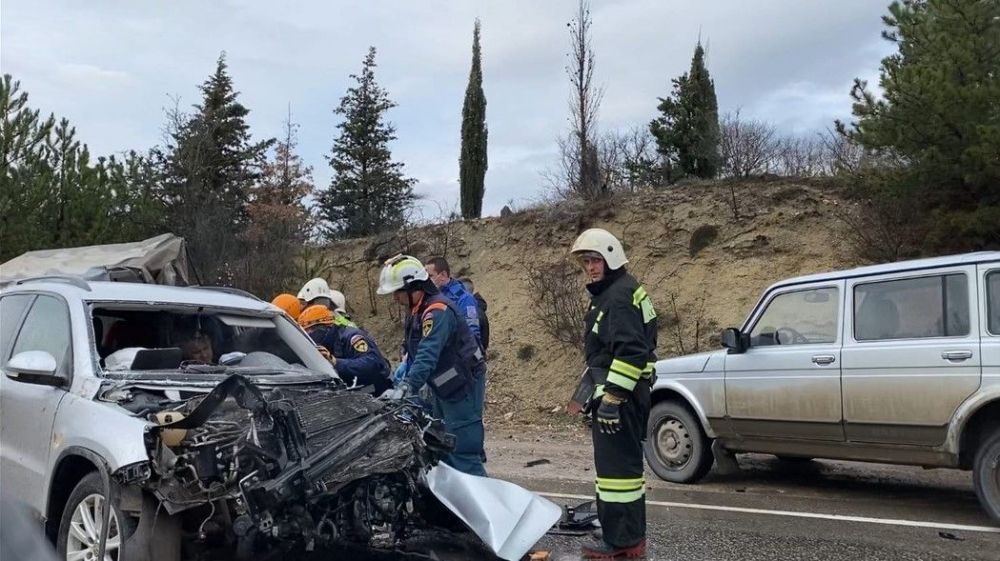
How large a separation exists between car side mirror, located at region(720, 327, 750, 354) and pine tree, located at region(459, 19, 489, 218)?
51.0 feet

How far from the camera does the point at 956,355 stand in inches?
238

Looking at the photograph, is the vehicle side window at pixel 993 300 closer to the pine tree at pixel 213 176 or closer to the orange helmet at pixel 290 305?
the orange helmet at pixel 290 305

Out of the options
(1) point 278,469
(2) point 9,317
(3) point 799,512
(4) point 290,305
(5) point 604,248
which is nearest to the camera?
(1) point 278,469

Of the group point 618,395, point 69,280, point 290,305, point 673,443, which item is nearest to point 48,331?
point 69,280

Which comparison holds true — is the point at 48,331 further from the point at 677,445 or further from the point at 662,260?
the point at 662,260

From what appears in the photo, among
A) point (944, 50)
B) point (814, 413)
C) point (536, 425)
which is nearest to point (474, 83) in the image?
point (536, 425)

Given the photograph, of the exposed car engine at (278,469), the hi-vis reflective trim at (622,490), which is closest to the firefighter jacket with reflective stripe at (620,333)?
the hi-vis reflective trim at (622,490)

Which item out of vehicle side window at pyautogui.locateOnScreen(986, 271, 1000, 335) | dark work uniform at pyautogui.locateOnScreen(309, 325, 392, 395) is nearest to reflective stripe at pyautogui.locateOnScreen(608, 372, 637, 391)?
dark work uniform at pyautogui.locateOnScreen(309, 325, 392, 395)

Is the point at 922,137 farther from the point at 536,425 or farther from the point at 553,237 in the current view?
the point at 553,237

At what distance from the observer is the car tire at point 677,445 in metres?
7.72

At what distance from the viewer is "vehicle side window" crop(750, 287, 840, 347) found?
7.06 m

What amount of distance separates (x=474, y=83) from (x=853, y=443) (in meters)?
19.5

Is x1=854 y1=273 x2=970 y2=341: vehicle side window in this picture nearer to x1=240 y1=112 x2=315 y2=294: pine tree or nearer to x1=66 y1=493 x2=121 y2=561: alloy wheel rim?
x1=66 y1=493 x2=121 y2=561: alloy wheel rim

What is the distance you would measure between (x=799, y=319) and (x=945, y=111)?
4305 mm
